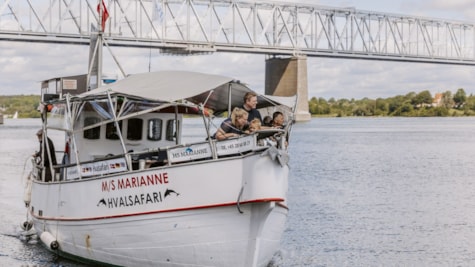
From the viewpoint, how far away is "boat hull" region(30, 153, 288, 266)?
544 inches

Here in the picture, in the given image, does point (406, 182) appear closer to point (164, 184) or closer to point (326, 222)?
point (326, 222)

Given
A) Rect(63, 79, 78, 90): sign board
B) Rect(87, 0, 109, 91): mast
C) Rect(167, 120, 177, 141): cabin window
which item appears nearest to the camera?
Rect(167, 120, 177, 141): cabin window

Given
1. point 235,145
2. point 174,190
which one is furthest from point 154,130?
point 235,145

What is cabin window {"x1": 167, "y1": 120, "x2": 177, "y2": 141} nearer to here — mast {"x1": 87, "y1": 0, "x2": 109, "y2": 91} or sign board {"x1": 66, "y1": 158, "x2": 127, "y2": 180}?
mast {"x1": 87, "y1": 0, "x2": 109, "y2": 91}

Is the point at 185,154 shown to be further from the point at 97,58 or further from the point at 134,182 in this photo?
the point at 97,58

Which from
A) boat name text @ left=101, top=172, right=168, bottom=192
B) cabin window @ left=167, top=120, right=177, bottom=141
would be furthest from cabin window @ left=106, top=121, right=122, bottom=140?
boat name text @ left=101, top=172, right=168, bottom=192

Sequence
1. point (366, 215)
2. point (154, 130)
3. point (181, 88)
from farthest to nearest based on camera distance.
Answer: point (366, 215) → point (154, 130) → point (181, 88)

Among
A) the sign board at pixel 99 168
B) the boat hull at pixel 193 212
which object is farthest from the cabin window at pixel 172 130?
the boat hull at pixel 193 212

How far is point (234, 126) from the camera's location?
47.4 feet

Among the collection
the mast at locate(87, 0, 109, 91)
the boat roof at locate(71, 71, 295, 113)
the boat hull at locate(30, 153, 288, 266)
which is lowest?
the boat hull at locate(30, 153, 288, 266)

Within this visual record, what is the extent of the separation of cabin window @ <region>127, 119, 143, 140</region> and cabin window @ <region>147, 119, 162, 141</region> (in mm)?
198

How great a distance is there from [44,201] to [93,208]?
3.08 meters

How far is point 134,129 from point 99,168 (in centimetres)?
236

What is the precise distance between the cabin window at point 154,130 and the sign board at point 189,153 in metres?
3.71
